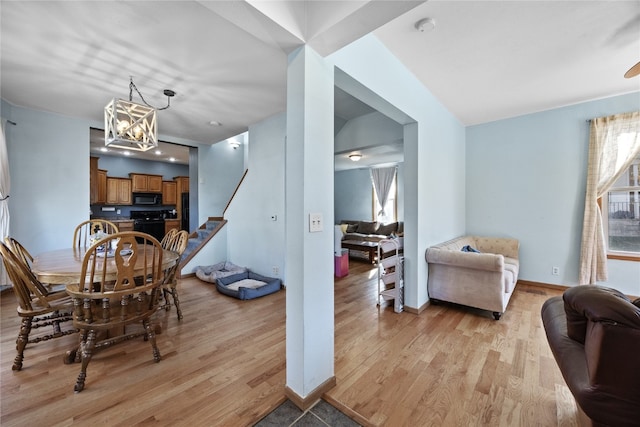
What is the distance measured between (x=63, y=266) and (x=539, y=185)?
5.78 metres

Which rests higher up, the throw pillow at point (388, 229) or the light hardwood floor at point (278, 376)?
the throw pillow at point (388, 229)

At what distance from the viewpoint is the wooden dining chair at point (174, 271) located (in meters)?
2.53

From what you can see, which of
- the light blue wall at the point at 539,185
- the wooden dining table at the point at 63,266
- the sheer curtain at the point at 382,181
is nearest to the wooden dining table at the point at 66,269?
the wooden dining table at the point at 63,266

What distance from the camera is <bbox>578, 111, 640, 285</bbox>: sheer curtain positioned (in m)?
3.27

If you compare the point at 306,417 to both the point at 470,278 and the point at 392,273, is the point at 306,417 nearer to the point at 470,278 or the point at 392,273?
the point at 392,273

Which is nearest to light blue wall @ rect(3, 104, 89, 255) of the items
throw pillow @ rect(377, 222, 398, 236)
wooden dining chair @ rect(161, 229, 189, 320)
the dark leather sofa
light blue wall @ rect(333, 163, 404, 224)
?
wooden dining chair @ rect(161, 229, 189, 320)

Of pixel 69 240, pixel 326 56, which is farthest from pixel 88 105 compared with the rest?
pixel 326 56

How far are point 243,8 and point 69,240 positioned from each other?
4.39m

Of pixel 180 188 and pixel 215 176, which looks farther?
pixel 180 188

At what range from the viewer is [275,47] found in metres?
1.58

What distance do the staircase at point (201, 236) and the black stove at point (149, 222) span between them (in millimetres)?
2769

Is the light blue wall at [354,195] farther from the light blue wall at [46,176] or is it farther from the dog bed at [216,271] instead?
the light blue wall at [46,176]

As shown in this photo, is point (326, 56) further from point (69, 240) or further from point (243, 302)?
point (69, 240)

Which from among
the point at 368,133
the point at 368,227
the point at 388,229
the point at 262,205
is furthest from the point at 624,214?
the point at 262,205
